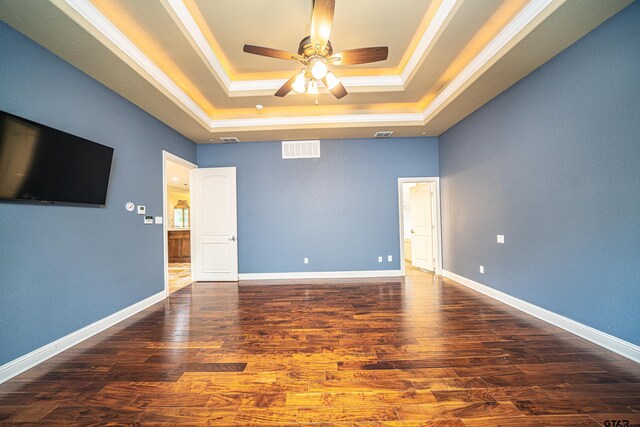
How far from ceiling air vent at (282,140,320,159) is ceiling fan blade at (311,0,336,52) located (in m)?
2.84

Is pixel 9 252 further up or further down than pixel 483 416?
further up

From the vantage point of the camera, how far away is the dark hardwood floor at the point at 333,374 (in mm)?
1553

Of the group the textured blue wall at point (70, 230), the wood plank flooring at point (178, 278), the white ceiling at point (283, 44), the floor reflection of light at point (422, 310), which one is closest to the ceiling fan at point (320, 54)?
the white ceiling at point (283, 44)

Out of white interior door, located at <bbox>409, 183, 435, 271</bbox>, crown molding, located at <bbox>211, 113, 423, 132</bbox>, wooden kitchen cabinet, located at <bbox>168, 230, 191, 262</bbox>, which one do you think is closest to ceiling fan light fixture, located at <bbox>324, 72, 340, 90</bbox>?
crown molding, located at <bbox>211, 113, 423, 132</bbox>

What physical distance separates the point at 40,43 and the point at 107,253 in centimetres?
217

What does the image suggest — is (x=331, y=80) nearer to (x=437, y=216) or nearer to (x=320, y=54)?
(x=320, y=54)

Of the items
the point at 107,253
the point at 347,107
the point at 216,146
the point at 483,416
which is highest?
the point at 347,107

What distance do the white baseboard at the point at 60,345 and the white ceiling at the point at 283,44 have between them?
109 inches

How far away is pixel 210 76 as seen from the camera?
3125mm

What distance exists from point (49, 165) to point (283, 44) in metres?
2.75

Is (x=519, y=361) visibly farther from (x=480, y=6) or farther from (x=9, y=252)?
(x=9, y=252)

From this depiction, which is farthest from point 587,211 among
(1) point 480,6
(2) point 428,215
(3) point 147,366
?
(3) point 147,366

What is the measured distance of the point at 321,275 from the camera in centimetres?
504

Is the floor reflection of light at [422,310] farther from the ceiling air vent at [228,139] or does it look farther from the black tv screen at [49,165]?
the ceiling air vent at [228,139]
